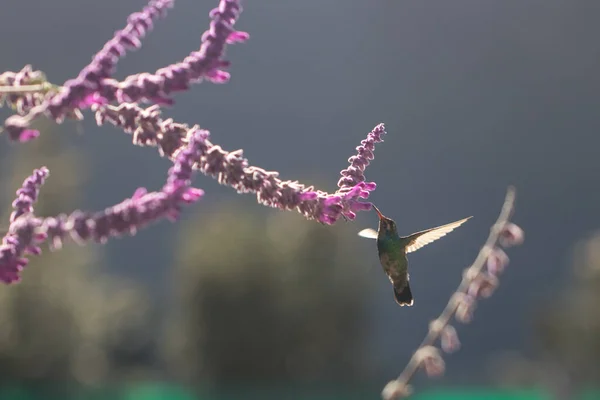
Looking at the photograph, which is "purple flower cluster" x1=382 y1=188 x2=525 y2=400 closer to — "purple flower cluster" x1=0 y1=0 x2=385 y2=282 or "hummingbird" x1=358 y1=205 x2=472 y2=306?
"hummingbird" x1=358 y1=205 x2=472 y2=306

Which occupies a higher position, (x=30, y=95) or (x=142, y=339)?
(x=142, y=339)

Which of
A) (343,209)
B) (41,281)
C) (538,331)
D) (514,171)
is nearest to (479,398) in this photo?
(538,331)

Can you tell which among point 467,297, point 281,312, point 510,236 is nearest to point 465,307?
point 467,297

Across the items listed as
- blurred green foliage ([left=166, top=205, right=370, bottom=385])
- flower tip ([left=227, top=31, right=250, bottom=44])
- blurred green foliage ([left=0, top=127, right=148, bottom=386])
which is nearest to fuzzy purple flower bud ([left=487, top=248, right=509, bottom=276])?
flower tip ([left=227, top=31, right=250, bottom=44])

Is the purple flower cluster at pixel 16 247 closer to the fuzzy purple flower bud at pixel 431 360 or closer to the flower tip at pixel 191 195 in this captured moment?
the flower tip at pixel 191 195

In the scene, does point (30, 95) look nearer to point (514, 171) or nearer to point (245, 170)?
point (245, 170)

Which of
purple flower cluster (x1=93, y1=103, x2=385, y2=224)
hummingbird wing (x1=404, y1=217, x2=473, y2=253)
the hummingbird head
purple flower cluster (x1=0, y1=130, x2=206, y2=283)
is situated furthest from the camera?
hummingbird wing (x1=404, y1=217, x2=473, y2=253)

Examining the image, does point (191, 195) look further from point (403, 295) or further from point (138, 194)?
point (403, 295)
